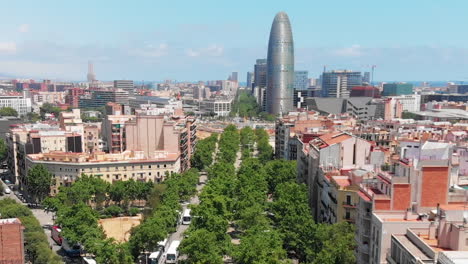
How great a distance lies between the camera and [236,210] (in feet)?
173

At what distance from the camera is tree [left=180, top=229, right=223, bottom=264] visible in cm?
3653

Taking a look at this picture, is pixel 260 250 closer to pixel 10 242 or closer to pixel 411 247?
pixel 411 247

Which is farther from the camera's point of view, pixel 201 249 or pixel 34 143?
pixel 34 143

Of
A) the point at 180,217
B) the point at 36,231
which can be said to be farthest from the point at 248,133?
the point at 36,231

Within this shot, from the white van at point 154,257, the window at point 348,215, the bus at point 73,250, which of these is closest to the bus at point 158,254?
the white van at point 154,257

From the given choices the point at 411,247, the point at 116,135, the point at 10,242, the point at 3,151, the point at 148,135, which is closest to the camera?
the point at 411,247

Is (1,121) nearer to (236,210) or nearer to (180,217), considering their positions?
(180,217)

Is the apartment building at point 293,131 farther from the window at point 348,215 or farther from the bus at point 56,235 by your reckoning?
the bus at point 56,235

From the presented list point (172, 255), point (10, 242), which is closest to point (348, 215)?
point (172, 255)

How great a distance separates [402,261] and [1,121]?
99.7 metres

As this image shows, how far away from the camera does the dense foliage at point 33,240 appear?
38.8 m

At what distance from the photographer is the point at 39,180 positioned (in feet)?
205

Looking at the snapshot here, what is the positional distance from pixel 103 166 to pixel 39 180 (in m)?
8.81

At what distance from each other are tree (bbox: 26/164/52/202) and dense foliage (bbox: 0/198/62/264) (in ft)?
48.8
